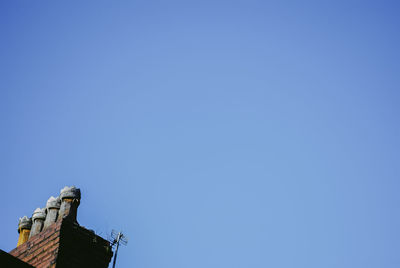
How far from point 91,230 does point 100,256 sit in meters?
0.41

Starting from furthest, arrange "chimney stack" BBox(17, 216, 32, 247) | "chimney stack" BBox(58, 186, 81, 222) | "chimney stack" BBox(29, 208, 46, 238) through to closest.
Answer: "chimney stack" BBox(17, 216, 32, 247), "chimney stack" BBox(29, 208, 46, 238), "chimney stack" BBox(58, 186, 81, 222)

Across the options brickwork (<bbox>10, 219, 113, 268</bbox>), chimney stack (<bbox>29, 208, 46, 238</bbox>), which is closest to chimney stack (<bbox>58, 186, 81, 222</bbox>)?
chimney stack (<bbox>29, 208, 46, 238</bbox>)

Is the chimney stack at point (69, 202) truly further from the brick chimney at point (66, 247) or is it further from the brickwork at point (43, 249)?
the brickwork at point (43, 249)

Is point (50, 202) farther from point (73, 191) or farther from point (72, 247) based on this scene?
point (72, 247)

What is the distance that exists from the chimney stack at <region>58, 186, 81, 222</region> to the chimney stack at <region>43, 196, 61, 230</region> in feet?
0.39

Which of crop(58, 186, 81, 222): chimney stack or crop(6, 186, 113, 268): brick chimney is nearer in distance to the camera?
crop(6, 186, 113, 268): brick chimney

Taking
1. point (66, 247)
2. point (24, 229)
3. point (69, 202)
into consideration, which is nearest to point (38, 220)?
point (24, 229)

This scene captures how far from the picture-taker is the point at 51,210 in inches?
313

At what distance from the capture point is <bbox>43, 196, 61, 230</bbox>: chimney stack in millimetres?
7891

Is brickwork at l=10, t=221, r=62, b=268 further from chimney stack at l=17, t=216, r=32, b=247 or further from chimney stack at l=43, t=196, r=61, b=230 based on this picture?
chimney stack at l=17, t=216, r=32, b=247

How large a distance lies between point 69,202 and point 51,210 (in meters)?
0.35

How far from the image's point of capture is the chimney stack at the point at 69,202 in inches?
306

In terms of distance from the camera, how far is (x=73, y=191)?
314 inches

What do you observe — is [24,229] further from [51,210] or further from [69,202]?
[69,202]
